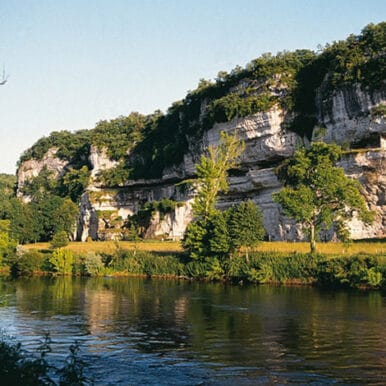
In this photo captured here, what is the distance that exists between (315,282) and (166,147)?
46324mm

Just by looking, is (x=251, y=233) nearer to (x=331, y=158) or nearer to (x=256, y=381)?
(x=331, y=158)

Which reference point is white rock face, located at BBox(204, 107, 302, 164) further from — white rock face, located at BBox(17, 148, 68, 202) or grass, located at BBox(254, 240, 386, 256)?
white rock face, located at BBox(17, 148, 68, 202)

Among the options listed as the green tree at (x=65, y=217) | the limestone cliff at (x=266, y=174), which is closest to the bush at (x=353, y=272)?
the limestone cliff at (x=266, y=174)

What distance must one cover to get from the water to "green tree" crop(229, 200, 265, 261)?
5.66m

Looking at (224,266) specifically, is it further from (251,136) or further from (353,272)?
(251,136)

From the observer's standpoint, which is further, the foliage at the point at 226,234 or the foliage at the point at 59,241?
the foliage at the point at 59,241

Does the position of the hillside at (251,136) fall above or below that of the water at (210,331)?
above

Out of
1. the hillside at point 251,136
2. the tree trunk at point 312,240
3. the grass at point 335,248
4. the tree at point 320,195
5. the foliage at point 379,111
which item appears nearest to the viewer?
Answer: the grass at point 335,248

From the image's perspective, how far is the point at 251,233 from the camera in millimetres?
46281

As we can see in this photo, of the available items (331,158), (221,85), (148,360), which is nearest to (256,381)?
(148,360)

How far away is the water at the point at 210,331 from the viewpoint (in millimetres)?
16969

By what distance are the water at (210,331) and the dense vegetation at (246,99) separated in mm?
30061

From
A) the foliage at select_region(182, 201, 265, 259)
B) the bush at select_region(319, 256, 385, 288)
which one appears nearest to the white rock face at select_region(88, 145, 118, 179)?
the foliage at select_region(182, 201, 265, 259)

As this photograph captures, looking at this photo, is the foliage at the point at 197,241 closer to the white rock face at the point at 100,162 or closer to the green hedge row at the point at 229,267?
the green hedge row at the point at 229,267
